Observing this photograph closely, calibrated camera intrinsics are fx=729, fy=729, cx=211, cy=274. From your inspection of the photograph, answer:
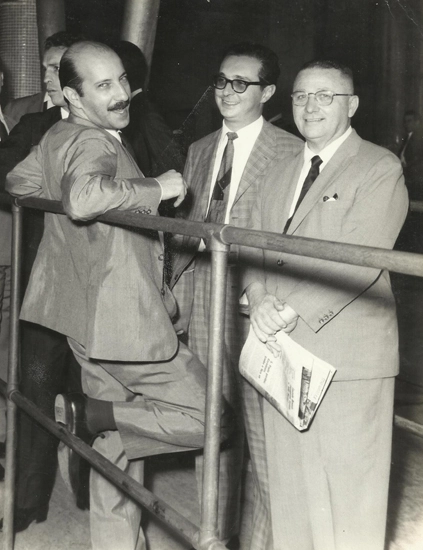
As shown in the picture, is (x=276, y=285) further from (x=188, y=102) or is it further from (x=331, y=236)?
(x=188, y=102)

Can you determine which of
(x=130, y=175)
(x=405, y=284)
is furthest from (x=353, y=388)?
(x=405, y=284)

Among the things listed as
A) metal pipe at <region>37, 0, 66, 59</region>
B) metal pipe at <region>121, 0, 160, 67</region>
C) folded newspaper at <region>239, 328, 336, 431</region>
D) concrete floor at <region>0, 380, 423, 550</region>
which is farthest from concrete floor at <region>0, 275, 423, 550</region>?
metal pipe at <region>37, 0, 66, 59</region>

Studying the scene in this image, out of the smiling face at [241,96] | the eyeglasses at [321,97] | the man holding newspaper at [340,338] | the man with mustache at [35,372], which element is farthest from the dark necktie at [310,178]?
the man with mustache at [35,372]

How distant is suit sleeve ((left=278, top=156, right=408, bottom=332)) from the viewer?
209 cm

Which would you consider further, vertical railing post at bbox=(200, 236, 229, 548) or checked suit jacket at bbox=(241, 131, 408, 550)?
checked suit jacket at bbox=(241, 131, 408, 550)

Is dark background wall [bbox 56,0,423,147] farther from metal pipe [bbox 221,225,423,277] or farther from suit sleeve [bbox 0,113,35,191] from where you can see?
metal pipe [bbox 221,225,423,277]

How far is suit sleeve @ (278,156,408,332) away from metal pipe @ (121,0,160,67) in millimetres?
2786

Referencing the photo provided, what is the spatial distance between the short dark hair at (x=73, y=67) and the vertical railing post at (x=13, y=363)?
1.62 feet

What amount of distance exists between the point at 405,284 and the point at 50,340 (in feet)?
22.3

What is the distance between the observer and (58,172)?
90.1 inches

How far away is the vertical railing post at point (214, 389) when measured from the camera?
5.18 ft

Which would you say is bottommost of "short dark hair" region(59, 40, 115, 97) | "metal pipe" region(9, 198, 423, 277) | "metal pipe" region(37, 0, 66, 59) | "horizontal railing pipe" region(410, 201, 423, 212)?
"metal pipe" region(9, 198, 423, 277)

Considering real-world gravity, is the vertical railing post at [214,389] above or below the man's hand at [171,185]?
below

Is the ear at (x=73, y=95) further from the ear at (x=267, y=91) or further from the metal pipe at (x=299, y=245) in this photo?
the ear at (x=267, y=91)
